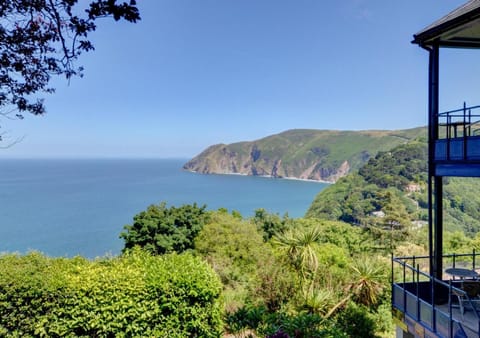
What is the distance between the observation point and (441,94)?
673 centimetres

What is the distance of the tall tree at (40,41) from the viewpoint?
9.58ft

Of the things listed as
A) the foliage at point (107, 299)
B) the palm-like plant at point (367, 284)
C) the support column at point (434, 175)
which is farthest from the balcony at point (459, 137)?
the foliage at point (107, 299)

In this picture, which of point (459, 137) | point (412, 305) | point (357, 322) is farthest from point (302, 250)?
point (459, 137)

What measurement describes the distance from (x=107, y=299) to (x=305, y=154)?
16395cm

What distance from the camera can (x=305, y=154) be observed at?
16588 centimetres

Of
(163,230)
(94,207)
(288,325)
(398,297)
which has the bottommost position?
(94,207)

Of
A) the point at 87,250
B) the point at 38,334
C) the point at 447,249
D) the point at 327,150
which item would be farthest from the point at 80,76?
the point at 327,150

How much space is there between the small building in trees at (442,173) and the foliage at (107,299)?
4.12 m

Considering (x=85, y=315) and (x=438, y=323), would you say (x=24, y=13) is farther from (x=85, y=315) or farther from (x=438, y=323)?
(x=438, y=323)

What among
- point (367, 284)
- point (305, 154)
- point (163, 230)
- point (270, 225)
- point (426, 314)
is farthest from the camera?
point (305, 154)

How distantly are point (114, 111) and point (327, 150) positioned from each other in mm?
118127

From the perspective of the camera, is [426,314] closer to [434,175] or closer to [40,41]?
[434,175]

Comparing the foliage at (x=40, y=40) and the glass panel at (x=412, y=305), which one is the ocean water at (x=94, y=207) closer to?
the foliage at (x=40, y=40)

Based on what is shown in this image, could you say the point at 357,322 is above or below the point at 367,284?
below
